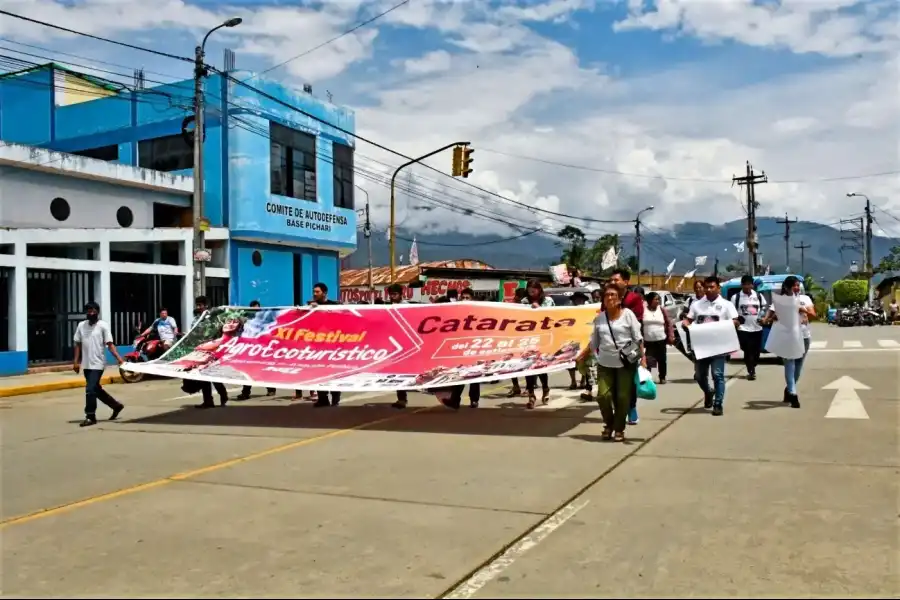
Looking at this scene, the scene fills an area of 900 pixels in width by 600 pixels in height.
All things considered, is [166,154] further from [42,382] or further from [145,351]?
[145,351]

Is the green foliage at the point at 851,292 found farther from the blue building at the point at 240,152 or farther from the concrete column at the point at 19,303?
the concrete column at the point at 19,303

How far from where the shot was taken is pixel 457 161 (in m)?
26.8

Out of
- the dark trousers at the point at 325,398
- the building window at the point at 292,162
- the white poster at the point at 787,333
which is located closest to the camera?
the white poster at the point at 787,333

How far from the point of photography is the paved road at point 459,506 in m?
4.55

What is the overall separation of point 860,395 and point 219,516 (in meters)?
10.4

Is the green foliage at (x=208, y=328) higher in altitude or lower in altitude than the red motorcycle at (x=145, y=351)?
higher

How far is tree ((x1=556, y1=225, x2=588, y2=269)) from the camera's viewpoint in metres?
77.8

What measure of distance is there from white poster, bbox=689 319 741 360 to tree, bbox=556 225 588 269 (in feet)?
220

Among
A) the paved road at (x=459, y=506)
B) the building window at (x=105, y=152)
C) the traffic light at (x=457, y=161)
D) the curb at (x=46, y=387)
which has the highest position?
the building window at (x=105, y=152)

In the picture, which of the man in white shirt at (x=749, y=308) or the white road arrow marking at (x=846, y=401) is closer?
the white road arrow marking at (x=846, y=401)

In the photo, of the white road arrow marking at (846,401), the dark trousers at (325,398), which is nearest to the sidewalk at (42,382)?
the dark trousers at (325,398)

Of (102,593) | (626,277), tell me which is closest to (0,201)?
(626,277)

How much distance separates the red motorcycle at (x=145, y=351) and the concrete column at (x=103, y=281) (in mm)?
3072

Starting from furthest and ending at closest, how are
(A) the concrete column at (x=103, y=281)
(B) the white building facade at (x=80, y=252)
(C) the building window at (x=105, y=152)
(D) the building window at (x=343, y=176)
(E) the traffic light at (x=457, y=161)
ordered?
(D) the building window at (x=343, y=176)
(C) the building window at (x=105, y=152)
(E) the traffic light at (x=457, y=161)
(A) the concrete column at (x=103, y=281)
(B) the white building facade at (x=80, y=252)
